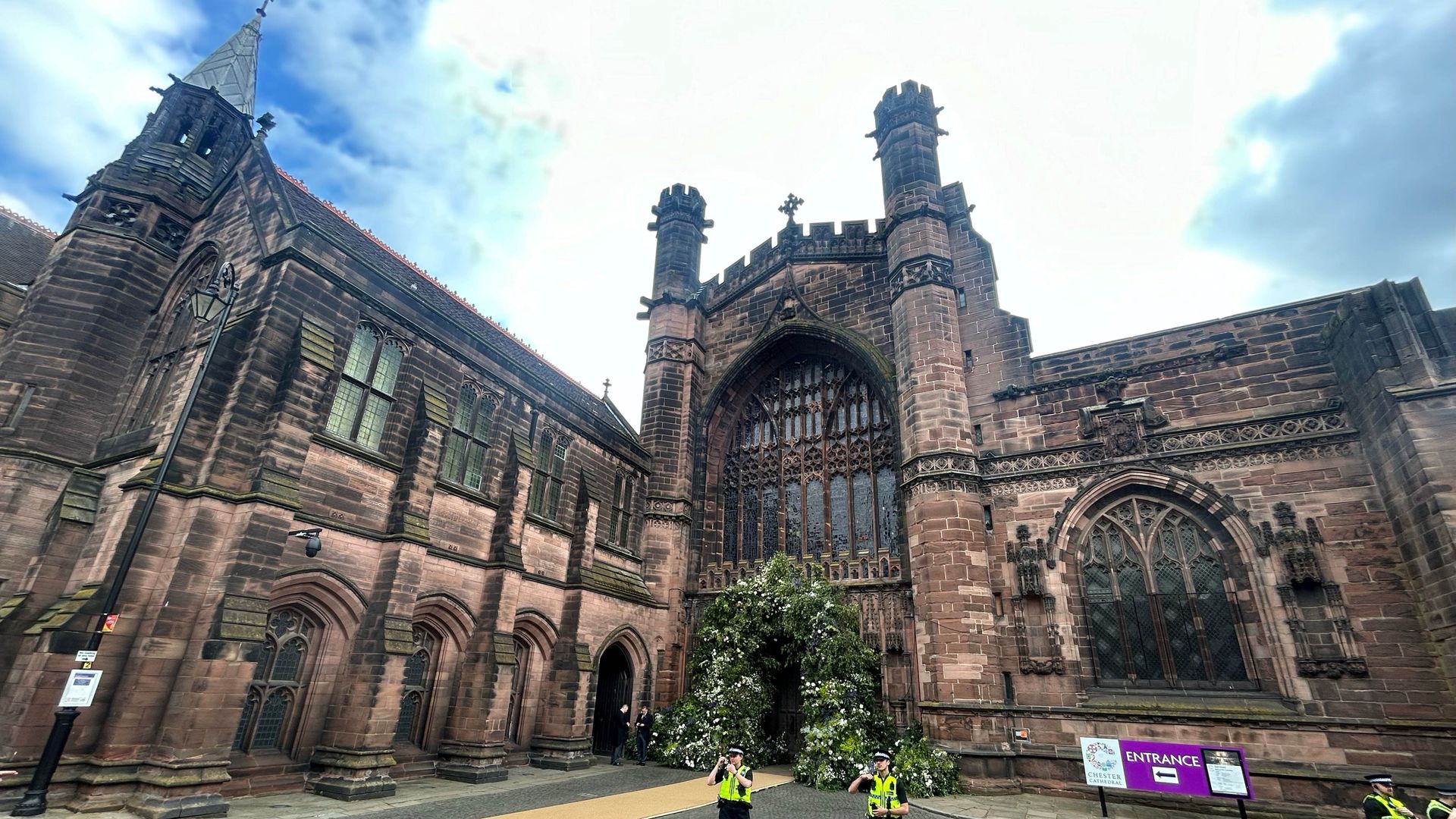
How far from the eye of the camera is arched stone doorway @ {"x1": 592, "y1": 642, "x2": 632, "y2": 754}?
18.1 meters

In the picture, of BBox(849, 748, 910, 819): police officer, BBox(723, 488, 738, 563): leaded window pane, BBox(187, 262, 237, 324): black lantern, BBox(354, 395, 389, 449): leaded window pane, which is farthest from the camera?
BBox(723, 488, 738, 563): leaded window pane

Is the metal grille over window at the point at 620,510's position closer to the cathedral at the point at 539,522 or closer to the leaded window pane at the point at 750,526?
the cathedral at the point at 539,522

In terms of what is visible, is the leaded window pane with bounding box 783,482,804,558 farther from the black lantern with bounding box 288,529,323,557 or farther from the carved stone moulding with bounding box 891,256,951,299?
the black lantern with bounding box 288,529,323,557

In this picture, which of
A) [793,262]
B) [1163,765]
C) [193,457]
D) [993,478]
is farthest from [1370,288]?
[193,457]

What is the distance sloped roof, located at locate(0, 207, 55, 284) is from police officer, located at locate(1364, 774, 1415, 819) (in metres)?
25.4

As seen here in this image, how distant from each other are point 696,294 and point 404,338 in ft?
39.5

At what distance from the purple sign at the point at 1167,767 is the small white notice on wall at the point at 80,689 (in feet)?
49.7

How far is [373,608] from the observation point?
1170cm

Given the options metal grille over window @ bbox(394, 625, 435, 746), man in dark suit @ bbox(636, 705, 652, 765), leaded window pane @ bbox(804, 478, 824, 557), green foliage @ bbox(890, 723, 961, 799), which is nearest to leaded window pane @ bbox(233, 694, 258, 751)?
metal grille over window @ bbox(394, 625, 435, 746)

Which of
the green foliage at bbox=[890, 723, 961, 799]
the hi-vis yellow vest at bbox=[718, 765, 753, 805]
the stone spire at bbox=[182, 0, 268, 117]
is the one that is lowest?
the green foliage at bbox=[890, 723, 961, 799]

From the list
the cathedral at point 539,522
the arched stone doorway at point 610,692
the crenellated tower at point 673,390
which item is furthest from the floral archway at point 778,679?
the crenellated tower at point 673,390

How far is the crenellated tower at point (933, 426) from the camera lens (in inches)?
577

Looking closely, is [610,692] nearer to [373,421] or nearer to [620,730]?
[620,730]

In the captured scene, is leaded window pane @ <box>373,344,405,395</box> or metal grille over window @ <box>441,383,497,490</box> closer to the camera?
leaded window pane @ <box>373,344,405,395</box>
